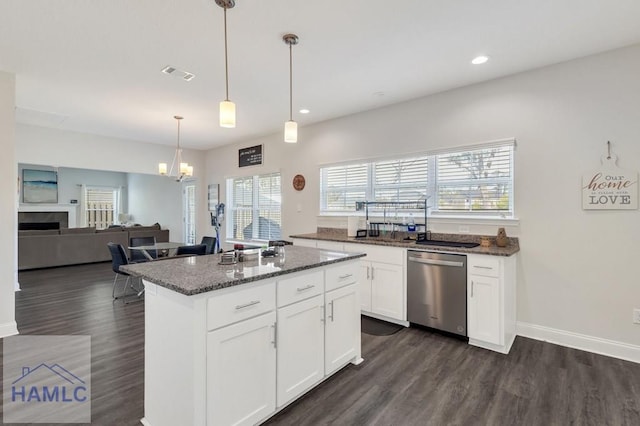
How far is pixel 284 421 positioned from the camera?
1.90 meters

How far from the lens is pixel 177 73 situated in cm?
324

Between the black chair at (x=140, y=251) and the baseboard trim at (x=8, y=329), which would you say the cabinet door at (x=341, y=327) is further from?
the black chair at (x=140, y=251)

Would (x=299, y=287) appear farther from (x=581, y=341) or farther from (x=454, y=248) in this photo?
(x=581, y=341)

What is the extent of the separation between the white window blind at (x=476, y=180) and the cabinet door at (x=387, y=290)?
3.34ft

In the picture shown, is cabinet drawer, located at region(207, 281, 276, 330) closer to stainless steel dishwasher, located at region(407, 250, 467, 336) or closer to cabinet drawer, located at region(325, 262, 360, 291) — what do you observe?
cabinet drawer, located at region(325, 262, 360, 291)

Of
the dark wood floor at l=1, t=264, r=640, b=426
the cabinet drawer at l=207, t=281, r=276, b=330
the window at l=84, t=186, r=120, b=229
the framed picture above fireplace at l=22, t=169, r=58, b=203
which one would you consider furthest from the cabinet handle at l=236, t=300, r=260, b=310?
the window at l=84, t=186, r=120, b=229

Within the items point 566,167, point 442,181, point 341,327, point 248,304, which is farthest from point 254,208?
point 566,167

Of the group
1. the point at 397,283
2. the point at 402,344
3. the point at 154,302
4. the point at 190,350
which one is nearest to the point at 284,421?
the point at 190,350

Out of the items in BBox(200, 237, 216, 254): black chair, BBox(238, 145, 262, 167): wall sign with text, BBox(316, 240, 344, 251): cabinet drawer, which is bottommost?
BBox(200, 237, 216, 254): black chair

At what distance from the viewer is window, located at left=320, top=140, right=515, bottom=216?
11.1 feet

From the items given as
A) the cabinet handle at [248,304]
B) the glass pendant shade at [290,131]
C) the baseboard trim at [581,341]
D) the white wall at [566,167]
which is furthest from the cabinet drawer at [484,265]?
the cabinet handle at [248,304]

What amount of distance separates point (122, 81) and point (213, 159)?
3830 millimetres

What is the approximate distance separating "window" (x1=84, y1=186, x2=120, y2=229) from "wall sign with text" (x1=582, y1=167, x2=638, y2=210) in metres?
12.9

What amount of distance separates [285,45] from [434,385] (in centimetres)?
297
